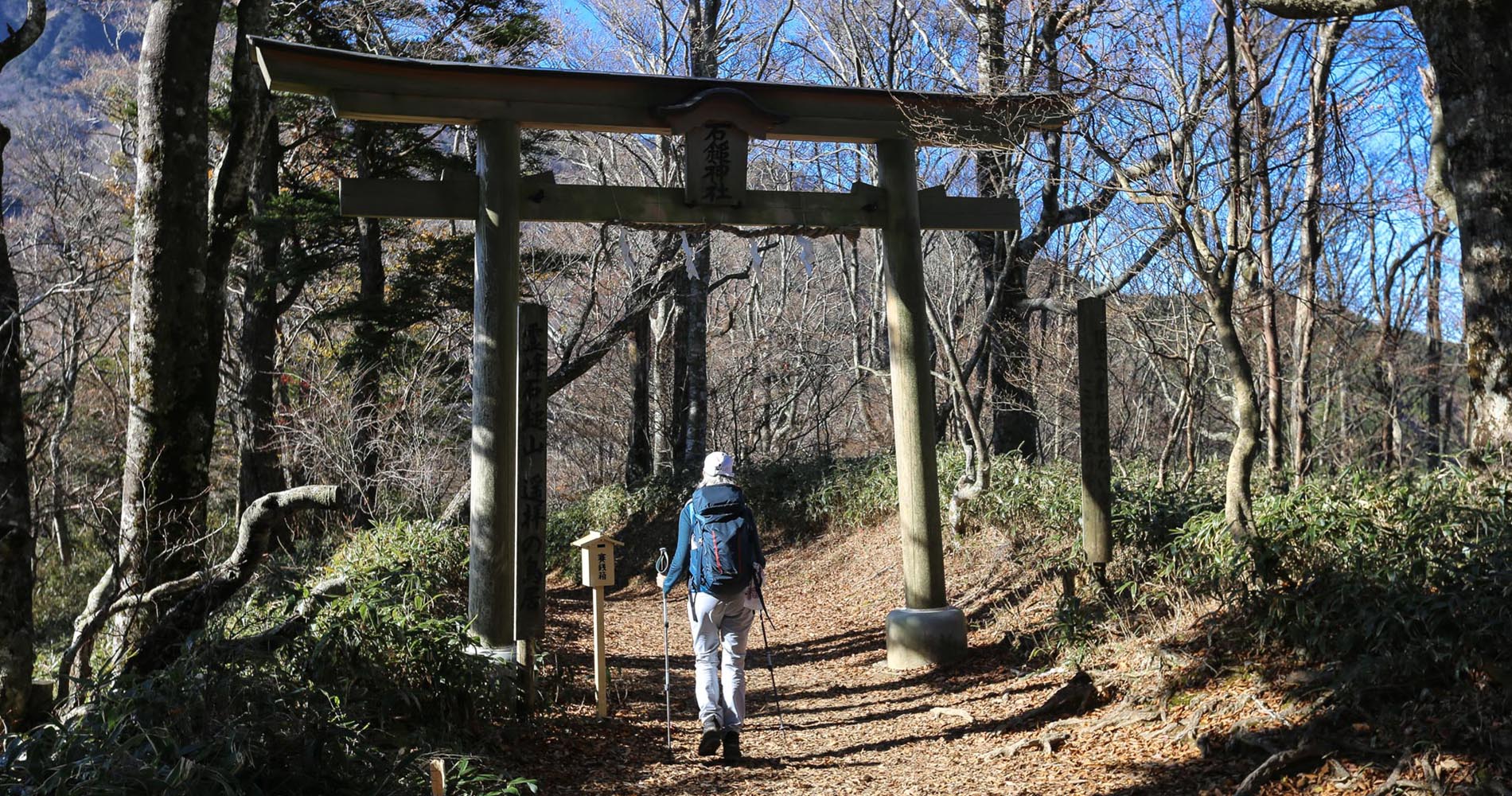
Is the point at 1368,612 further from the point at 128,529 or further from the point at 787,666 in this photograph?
the point at 128,529

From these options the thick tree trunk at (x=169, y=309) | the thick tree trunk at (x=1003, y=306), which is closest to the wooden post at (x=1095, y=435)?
the thick tree trunk at (x=1003, y=306)

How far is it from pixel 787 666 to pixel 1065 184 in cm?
670

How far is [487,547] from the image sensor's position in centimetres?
650

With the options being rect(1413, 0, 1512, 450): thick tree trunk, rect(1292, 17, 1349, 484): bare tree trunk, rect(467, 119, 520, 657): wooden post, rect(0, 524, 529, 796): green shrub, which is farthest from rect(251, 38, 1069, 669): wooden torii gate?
rect(1292, 17, 1349, 484): bare tree trunk

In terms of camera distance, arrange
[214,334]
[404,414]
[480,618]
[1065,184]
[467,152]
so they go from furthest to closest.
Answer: [467,152], [404,414], [1065,184], [480,618], [214,334]

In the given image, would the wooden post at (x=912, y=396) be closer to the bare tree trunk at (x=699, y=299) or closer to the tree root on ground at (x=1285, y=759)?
the tree root on ground at (x=1285, y=759)

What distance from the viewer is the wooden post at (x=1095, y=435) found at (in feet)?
25.4

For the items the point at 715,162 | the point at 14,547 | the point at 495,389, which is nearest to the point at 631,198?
the point at 715,162

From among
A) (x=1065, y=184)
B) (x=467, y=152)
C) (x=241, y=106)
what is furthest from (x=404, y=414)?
(x=1065, y=184)

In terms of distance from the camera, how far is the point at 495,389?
6586 mm

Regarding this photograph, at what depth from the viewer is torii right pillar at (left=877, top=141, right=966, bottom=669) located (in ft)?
25.3

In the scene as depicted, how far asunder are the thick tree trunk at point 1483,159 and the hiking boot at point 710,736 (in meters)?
4.54

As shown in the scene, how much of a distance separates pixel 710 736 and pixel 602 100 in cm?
423

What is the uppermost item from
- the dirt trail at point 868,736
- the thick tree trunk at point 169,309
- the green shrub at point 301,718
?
the thick tree trunk at point 169,309
